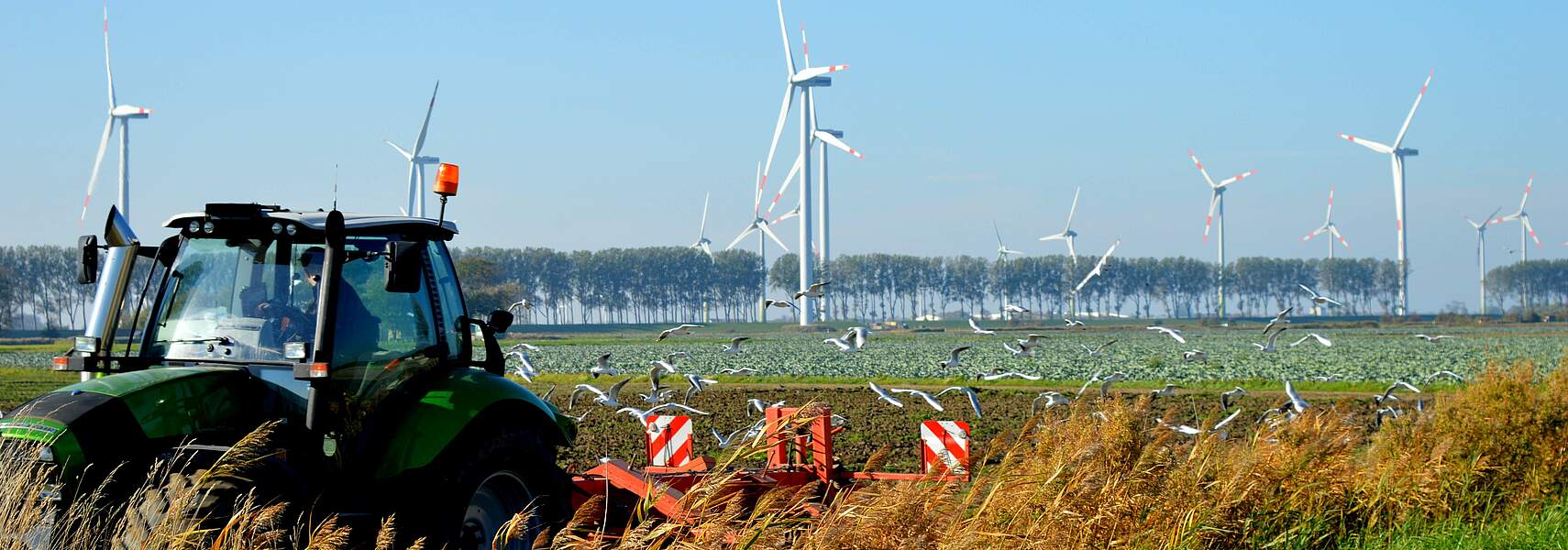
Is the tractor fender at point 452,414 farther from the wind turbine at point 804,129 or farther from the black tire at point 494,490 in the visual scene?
the wind turbine at point 804,129

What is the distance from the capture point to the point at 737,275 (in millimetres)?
149000

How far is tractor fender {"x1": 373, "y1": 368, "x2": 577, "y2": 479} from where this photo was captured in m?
6.87

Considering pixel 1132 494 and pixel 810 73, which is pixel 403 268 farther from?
pixel 810 73

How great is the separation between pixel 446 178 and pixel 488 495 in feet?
5.52

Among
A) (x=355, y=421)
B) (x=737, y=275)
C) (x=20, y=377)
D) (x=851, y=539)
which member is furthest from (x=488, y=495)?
(x=737, y=275)

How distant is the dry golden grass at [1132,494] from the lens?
5406 mm

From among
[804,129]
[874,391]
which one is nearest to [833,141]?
[804,129]

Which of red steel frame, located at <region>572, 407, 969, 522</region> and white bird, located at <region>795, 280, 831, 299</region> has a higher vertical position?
white bird, located at <region>795, 280, 831, 299</region>

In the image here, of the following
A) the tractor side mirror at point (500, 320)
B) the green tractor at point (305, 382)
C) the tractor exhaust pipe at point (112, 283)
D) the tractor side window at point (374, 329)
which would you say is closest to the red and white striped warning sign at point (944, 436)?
the tractor side mirror at point (500, 320)

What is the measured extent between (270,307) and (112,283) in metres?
1.04

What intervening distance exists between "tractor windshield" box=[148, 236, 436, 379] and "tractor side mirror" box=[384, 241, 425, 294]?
502 mm

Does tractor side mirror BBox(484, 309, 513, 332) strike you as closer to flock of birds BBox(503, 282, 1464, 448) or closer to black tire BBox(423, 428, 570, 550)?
black tire BBox(423, 428, 570, 550)

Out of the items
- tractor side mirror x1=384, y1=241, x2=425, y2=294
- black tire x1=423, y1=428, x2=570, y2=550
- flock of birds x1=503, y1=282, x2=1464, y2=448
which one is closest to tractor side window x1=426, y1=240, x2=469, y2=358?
black tire x1=423, y1=428, x2=570, y2=550

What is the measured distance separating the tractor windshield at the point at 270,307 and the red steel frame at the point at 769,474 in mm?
1556
